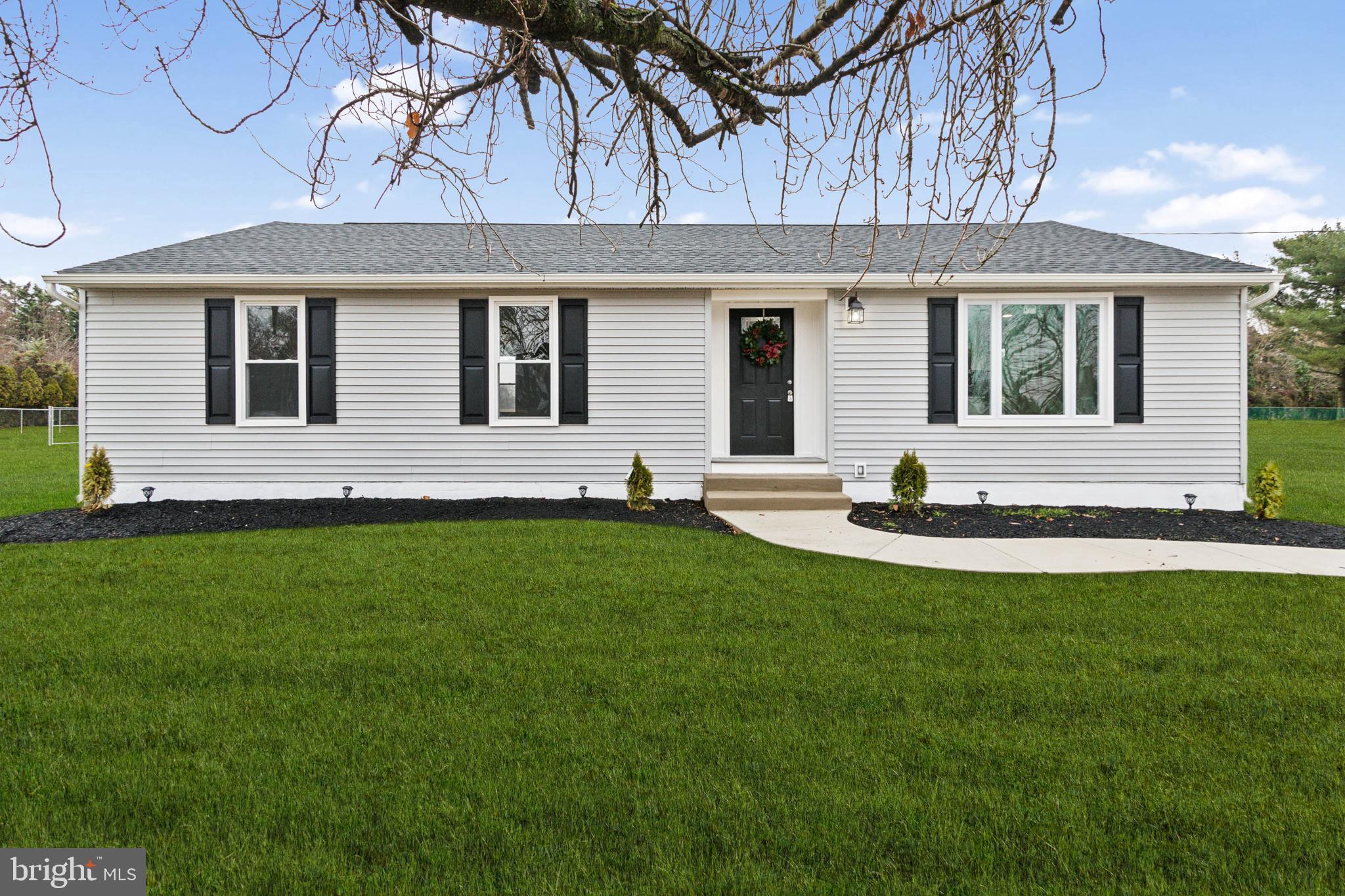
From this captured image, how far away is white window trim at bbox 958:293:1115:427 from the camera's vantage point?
8.30 meters

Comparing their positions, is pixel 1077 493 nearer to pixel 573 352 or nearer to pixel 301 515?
pixel 573 352

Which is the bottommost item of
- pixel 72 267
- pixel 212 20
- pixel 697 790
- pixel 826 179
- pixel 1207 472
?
pixel 697 790

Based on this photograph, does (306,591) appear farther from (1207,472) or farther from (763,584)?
(1207,472)

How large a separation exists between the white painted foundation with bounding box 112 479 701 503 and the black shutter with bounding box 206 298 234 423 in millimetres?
985

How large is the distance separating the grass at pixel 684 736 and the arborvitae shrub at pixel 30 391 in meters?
29.8

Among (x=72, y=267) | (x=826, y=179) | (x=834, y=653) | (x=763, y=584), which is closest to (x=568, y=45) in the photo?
(x=826, y=179)

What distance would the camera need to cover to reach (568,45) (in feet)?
8.64

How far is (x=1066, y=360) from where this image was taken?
27.5 ft

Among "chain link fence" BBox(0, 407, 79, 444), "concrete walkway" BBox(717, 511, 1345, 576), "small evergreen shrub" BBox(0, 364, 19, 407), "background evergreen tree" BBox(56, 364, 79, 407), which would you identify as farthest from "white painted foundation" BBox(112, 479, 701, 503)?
"background evergreen tree" BBox(56, 364, 79, 407)

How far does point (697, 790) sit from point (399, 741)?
1.11m

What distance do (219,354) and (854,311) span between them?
24.8ft

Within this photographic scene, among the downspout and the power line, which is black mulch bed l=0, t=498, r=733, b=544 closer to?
the downspout

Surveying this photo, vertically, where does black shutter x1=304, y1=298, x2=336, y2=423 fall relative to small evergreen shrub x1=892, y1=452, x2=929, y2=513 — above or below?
above

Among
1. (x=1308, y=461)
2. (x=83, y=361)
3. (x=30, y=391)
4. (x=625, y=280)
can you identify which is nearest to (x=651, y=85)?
(x=625, y=280)
